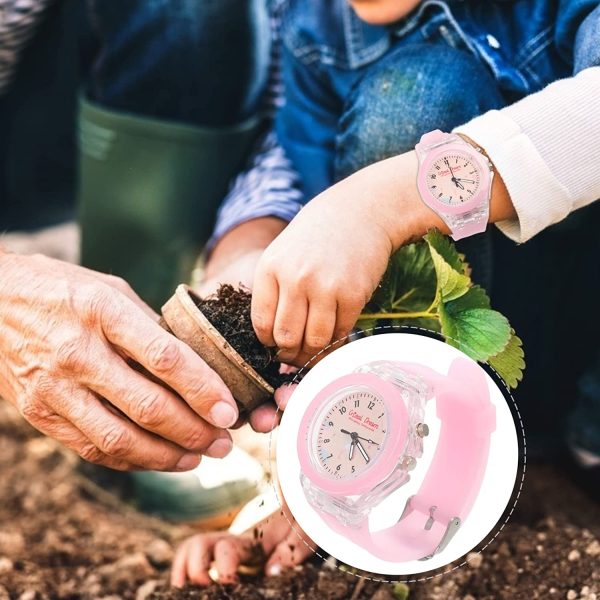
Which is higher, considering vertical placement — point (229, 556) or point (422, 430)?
point (422, 430)

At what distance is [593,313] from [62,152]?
1.42 m

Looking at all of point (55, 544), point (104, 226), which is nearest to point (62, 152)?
point (104, 226)

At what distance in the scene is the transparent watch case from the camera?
3.10 ft

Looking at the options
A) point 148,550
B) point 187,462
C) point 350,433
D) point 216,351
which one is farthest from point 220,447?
point 148,550

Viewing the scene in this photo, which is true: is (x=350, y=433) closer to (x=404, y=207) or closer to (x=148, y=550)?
(x=404, y=207)

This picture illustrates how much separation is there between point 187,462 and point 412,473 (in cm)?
37

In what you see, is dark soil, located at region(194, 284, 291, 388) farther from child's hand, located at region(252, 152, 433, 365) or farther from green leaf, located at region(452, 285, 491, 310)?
green leaf, located at region(452, 285, 491, 310)

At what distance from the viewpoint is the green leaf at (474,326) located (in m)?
1.01

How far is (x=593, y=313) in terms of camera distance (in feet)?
5.49

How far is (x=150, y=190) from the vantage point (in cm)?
180

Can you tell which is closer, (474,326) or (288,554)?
(474,326)

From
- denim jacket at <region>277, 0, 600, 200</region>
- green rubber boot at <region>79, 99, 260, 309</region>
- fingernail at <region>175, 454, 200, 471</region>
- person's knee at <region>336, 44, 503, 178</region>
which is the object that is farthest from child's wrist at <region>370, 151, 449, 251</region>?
green rubber boot at <region>79, 99, 260, 309</region>

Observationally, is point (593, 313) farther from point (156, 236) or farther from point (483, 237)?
point (156, 236)

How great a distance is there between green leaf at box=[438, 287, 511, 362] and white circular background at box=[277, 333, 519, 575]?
5 cm
